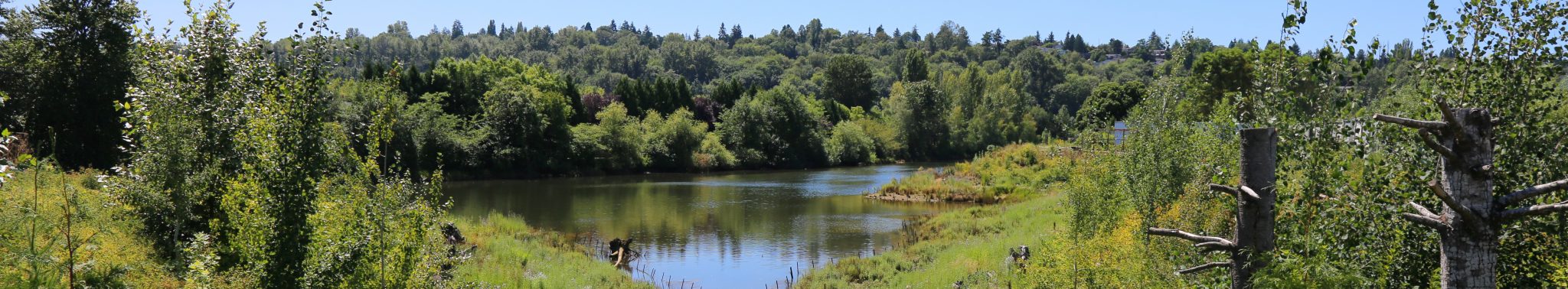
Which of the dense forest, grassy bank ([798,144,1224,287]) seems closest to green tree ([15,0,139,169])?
the dense forest

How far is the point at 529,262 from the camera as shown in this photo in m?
22.6

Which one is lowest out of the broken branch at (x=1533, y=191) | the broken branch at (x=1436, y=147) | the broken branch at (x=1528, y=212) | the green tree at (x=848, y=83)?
the broken branch at (x=1528, y=212)

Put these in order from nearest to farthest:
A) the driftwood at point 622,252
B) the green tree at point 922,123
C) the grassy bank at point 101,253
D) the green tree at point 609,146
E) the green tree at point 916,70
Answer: the grassy bank at point 101,253, the driftwood at point 622,252, the green tree at point 609,146, the green tree at point 922,123, the green tree at point 916,70

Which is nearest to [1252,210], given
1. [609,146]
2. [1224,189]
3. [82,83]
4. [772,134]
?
[1224,189]

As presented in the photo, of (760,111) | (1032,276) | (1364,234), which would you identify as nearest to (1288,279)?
(1364,234)

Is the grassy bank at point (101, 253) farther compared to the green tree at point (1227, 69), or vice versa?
the green tree at point (1227, 69)

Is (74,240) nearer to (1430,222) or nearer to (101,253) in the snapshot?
(101,253)

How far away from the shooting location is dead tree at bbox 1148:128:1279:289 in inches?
265

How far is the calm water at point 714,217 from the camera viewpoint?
26.1 m

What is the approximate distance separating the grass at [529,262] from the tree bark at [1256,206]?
12293 mm


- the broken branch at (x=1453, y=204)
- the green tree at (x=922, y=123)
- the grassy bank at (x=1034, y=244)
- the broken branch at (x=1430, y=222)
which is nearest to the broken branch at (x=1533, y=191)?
the broken branch at (x=1453, y=204)

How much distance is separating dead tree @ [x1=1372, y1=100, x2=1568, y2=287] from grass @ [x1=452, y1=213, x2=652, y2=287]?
1367 cm

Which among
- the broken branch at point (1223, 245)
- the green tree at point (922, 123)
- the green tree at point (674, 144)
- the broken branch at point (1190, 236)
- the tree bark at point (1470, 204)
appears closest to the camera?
the tree bark at point (1470, 204)

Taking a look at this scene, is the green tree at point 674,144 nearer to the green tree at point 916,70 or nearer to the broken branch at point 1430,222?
the green tree at point 916,70
